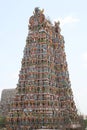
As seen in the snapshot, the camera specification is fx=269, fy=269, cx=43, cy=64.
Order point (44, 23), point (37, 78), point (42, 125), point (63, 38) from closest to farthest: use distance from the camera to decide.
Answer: point (42, 125)
point (37, 78)
point (44, 23)
point (63, 38)

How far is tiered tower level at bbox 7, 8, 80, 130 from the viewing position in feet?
315

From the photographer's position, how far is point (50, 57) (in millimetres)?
106312

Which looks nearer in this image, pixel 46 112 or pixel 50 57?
pixel 46 112

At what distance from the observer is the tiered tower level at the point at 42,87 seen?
3782 inches

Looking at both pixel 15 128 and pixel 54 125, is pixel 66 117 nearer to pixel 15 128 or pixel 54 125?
pixel 54 125

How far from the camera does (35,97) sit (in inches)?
3888

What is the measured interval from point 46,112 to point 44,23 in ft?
119

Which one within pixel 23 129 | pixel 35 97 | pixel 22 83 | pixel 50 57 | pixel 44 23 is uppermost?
pixel 44 23

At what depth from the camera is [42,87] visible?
98625 mm

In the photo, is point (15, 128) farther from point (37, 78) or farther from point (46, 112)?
point (37, 78)

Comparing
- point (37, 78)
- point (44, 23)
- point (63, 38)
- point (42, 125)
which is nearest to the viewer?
point (42, 125)

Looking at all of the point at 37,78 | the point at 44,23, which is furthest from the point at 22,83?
the point at 44,23

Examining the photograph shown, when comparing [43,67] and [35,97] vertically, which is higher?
[43,67]

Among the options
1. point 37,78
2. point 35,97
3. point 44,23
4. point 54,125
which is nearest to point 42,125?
point 54,125
